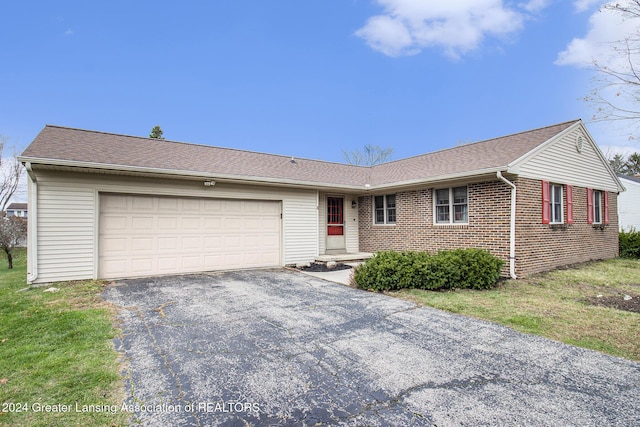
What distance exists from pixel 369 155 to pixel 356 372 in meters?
30.8

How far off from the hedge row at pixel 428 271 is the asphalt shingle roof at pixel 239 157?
2597 mm

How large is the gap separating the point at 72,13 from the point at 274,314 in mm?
12922

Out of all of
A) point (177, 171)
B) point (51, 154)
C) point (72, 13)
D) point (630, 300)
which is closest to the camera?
point (630, 300)

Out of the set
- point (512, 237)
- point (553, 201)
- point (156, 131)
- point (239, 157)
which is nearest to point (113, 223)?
point (239, 157)

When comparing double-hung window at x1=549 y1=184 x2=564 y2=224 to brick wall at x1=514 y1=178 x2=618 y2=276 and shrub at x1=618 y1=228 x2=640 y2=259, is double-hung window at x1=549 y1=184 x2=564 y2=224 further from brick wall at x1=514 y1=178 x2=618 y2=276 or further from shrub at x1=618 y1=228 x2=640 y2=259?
shrub at x1=618 y1=228 x2=640 y2=259

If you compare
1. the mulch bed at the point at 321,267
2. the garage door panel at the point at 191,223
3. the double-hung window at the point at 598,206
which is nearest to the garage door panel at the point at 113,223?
the garage door panel at the point at 191,223

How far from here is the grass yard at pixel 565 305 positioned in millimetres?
4125

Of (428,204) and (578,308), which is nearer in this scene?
(578,308)

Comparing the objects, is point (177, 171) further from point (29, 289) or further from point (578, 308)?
point (578, 308)

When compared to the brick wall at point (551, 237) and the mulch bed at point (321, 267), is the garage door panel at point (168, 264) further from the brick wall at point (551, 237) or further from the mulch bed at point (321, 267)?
the brick wall at point (551, 237)

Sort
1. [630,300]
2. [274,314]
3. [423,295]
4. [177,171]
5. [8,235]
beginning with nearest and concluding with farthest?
[274,314]
[630,300]
[423,295]
[177,171]
[8,235]

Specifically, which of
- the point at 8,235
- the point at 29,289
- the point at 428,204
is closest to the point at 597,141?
the point at 428,204

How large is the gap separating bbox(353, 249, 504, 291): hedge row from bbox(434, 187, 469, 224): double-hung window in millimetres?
2092

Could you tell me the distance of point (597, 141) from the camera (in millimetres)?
11109
